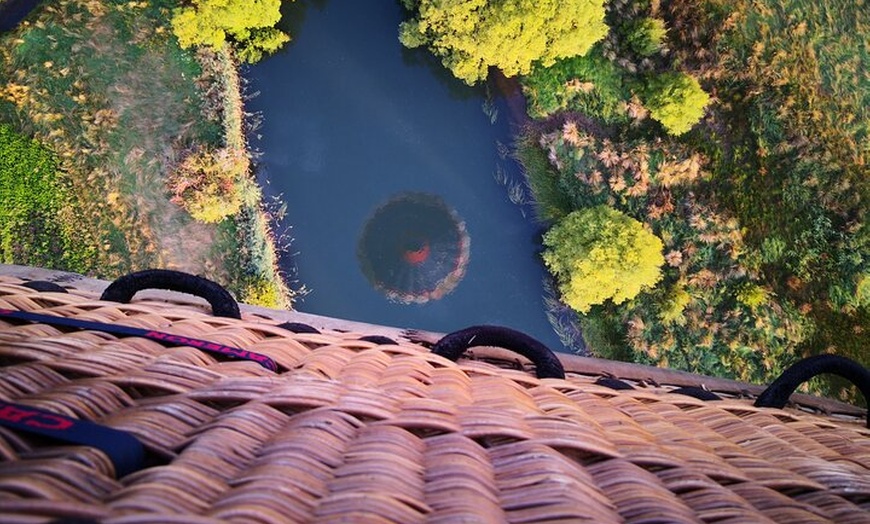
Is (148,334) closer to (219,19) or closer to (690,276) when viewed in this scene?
(219,19)

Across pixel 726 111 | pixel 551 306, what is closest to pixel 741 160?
pixel 726 111

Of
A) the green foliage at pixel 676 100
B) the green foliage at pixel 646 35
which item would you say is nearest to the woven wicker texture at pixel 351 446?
the green foliage at pixel 676 100

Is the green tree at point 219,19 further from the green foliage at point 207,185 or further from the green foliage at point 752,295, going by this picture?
the green foliage at point 752,295

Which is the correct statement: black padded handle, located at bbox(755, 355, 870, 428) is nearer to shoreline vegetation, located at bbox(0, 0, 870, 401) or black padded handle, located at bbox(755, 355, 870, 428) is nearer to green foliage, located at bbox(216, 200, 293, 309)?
shoreline vegetation, located at bbox(0, 0, 870, 401)

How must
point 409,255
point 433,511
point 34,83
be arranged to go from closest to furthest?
point 433,511 → point 34,83 → point 409,255

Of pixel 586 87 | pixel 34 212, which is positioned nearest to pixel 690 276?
pixel 586 87

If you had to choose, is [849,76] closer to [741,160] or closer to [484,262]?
[741,160]
